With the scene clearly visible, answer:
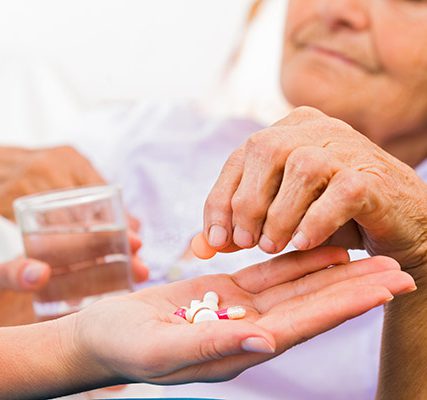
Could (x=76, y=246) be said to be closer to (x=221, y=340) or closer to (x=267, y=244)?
(x=267, y=244)

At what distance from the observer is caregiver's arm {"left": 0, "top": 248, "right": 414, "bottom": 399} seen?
1.81ft

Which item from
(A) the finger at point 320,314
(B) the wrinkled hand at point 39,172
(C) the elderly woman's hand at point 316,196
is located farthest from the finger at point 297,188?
(B) the wrinkled hand at point 39,172

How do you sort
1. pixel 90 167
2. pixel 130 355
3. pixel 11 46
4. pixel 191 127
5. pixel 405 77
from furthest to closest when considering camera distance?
pixel 11 46, pixel 191 127, pixel 90 167, pixel 405 77, pixel 130 355

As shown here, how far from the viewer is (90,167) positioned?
4.18 feet

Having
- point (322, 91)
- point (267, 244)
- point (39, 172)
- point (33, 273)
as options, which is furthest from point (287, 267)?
point (39, 172)

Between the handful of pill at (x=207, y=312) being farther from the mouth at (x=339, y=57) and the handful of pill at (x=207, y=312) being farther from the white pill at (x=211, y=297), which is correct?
the mouth at (x=339, y=57)

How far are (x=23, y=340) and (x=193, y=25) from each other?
1.25 metres

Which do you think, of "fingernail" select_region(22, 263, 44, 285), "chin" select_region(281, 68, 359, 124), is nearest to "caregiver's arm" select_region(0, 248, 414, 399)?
"fingernail" select_region(22, 263, 44, 285)

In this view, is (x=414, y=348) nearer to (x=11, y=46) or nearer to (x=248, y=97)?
(x=248, y=97)

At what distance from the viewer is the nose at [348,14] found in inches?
43.9

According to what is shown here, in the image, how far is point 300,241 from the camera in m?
0.66

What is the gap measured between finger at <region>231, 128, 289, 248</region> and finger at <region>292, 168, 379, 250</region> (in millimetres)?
45

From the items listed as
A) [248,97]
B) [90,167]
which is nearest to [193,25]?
[248,97]

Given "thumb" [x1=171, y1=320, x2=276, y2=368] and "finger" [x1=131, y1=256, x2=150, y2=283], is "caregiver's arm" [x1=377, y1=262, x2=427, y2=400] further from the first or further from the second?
"finger" [x1=131, y1=256, x2=150, y2=283]
